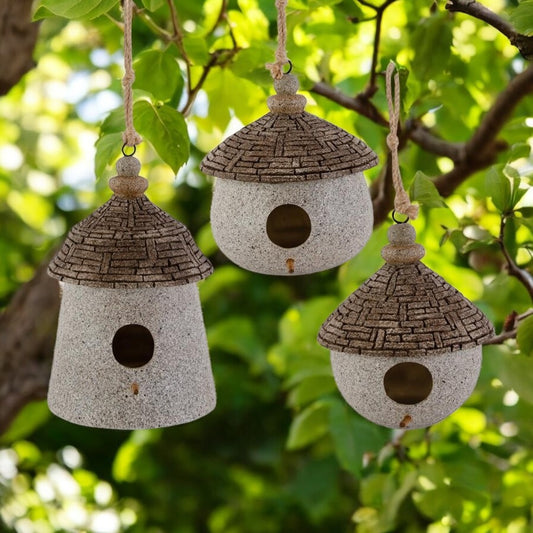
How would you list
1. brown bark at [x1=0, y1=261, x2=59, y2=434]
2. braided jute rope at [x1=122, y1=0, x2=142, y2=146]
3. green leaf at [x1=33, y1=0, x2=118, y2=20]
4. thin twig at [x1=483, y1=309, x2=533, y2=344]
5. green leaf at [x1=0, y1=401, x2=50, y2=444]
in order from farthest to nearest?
green leaf at [x1=0, y1=401, x2=50, y2=444], brown bark at [x1=0, y1=261, x2=59, y2=434], thin twig at [x1=483, y1=309, x2=533, y2=344], green leaf at [x1=33, y1=0, x2=118, y2=20], braided jute rope at [x1=122, y1=0, x2=142, y2=146]

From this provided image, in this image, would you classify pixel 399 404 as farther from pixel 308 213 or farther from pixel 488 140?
pixel 488 140

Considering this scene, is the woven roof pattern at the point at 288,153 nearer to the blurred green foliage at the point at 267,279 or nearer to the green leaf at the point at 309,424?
the blurred green foliage at the point at 267,279

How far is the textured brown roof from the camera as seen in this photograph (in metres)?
0.81

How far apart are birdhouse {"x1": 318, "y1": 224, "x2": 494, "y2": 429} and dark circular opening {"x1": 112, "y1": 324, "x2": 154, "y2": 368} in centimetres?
16

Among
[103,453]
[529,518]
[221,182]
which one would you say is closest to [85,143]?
[103,453]

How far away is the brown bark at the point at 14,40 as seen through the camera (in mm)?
1385

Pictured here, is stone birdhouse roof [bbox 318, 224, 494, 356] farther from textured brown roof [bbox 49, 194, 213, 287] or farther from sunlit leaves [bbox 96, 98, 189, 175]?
sunlit leaves [bbox 96, 98, 189, 175]

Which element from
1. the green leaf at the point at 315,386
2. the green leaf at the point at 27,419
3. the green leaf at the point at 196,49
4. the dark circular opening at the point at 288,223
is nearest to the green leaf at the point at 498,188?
the dark circular opening at the point at 288,223

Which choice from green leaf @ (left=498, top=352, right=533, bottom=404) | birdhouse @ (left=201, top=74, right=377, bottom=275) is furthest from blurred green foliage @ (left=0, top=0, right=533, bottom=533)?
birdhouse @ (left=201, top=74, right=377, bottom=275)

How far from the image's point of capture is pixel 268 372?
242 cm

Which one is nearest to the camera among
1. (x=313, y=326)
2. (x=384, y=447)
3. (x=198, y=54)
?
(x=198, y=54)

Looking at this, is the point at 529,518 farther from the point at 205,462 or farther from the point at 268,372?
the point at 205,462

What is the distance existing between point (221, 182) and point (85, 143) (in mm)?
2018

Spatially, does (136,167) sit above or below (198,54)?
below
